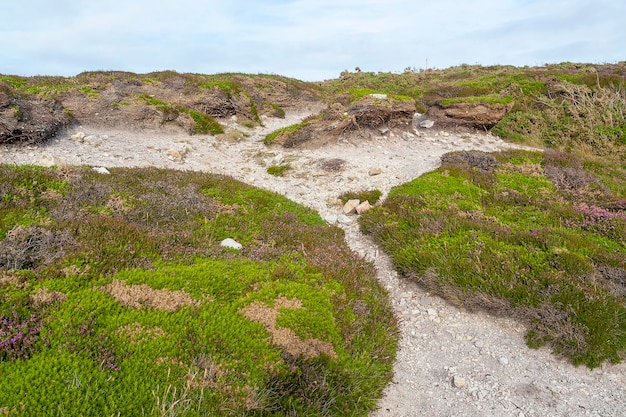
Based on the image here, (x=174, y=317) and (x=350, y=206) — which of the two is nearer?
(x=174, y=317)

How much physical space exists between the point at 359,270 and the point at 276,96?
97.8ft

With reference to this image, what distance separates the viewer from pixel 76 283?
5.18m

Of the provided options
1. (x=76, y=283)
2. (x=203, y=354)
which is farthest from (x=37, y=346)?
(x=203, y=354)

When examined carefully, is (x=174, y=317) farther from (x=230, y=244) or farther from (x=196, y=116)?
(x=196, y=116)

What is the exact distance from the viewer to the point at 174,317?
484 cm

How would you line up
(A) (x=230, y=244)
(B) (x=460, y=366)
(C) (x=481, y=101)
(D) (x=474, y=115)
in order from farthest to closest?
(C) (x=481, y=101), (D) (x=474, y=115), (A) (x=230, y=244), (B) (x=460, y=366)

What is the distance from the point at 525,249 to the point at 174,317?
7203 millimetres

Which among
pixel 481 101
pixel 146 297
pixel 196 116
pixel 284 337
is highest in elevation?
pixel 481 101

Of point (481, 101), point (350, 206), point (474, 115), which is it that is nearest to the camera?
point (350, 206)

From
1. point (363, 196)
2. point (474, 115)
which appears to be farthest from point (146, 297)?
point (474, 115)

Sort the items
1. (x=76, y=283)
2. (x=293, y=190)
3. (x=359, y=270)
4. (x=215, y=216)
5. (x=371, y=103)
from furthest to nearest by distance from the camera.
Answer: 1. (x=371, y=103)
2. (x=293, y=190)
3. (x=215, y=216)
4. (x=359, y=270)
5. (x=76, y=283)

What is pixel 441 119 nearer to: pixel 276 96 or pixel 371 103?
pixel 371 103

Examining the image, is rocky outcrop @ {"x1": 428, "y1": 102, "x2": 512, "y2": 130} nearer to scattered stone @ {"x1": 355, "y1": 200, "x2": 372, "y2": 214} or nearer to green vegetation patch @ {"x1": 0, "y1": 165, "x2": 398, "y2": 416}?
scattered stone @ {"x1": 355, "y1": 200, "x2": 372, "y2": 214}

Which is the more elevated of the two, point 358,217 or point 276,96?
point 276,96
